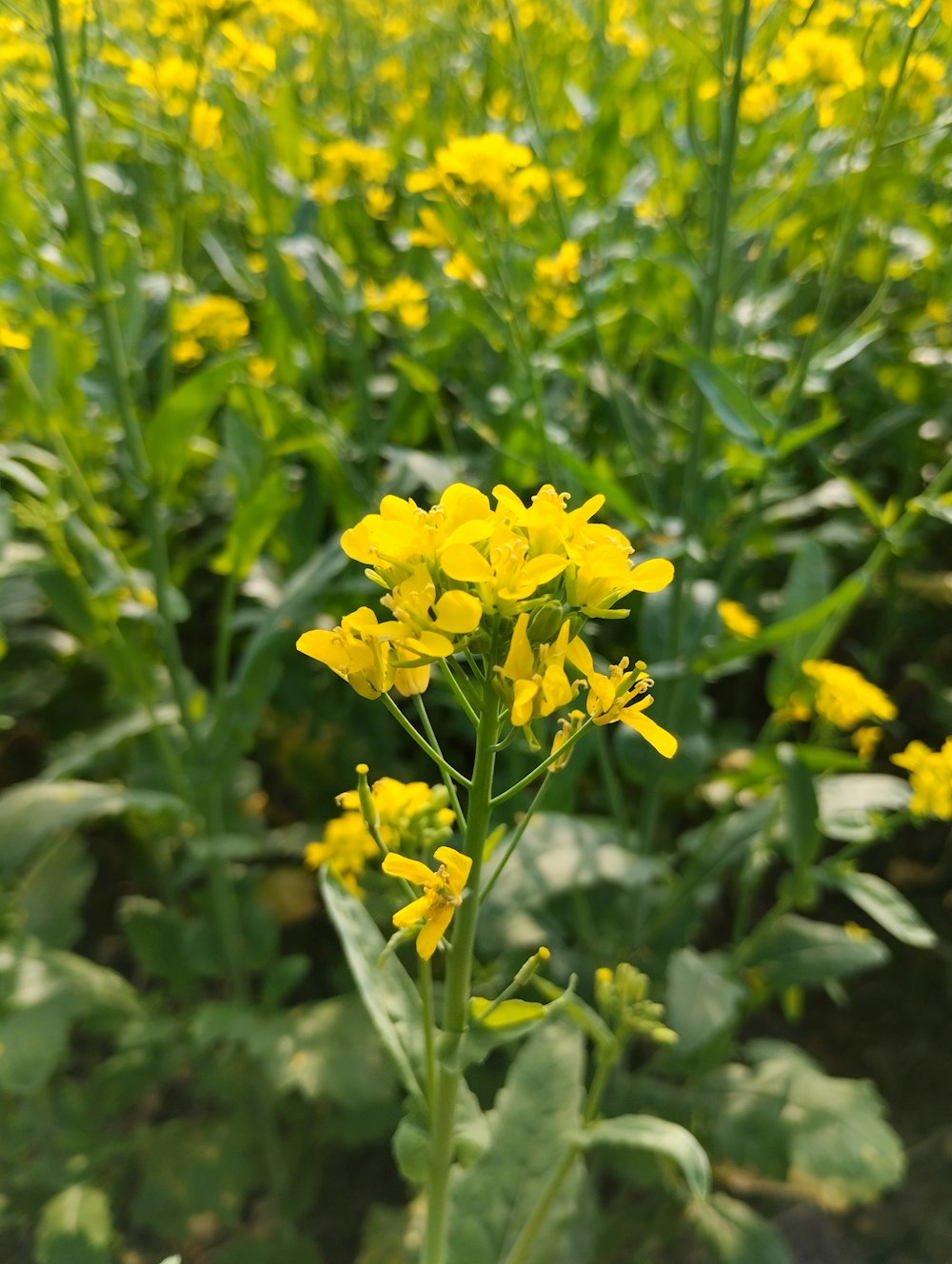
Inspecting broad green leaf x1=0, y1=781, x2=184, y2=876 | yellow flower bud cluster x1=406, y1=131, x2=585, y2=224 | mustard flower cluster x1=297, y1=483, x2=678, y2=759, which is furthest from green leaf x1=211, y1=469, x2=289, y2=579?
mustard flower cluster x1=297, y1=483, x2=678, y2=759

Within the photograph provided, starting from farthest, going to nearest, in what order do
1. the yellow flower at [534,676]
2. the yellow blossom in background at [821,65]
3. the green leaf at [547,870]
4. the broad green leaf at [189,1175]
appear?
the broad green leaf at [189,1175] → the yellow blossom in background at [821,65] → the green leaf at [547,870] → the yellow flower at [534,676]

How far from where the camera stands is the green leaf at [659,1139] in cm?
78

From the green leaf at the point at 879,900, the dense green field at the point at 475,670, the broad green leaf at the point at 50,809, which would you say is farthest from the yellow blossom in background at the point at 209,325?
the green leaf at the point at 879,900

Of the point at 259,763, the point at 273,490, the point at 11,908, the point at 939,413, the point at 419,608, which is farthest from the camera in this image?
the point at 259,763

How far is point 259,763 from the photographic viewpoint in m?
2.26

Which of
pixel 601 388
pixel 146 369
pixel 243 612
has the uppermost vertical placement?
pixel 146 369

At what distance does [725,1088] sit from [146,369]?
7.05 feet

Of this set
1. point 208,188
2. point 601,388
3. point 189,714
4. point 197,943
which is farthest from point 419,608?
point 208,188

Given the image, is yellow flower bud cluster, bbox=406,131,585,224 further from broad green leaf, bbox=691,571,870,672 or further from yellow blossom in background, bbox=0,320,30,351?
broad green leaf, bbox=691,571,870,672

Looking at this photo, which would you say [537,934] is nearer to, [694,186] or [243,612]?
[243,612]

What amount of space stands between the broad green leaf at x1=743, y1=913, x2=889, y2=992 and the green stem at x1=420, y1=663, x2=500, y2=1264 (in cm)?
91

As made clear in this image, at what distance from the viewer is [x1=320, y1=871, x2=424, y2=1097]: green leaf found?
761mm

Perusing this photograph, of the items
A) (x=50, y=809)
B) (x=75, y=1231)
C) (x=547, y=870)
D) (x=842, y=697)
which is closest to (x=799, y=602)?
(x=842, y=697)

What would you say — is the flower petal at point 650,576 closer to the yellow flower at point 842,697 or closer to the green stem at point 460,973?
the green stem at point 460,973
